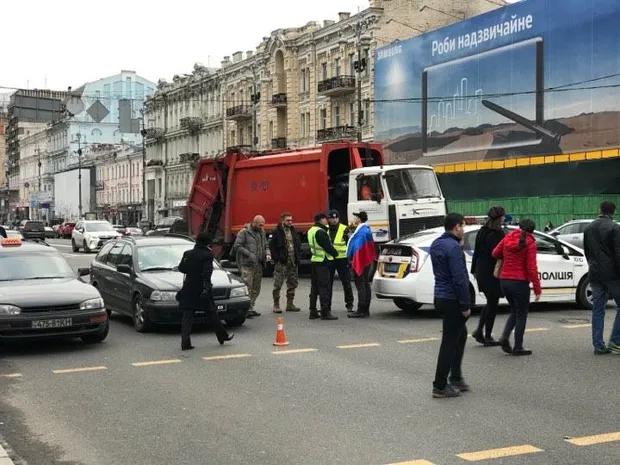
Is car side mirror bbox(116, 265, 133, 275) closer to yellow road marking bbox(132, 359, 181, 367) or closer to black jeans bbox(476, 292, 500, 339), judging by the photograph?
yellow road marking bbox(132, 359, 181, 367)

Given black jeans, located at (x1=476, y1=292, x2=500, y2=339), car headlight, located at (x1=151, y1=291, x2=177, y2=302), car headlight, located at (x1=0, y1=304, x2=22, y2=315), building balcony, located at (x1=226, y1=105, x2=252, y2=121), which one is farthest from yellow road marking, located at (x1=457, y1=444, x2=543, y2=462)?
building balcony, located at (x1=226, y1=105, x2=252, y2=121)

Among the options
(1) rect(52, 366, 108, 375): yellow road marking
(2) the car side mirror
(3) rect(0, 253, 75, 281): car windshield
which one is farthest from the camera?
(2) the car side mirror

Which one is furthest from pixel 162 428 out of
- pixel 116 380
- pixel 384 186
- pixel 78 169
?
pixel 78 169

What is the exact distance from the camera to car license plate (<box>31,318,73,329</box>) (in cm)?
1094

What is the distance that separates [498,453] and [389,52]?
46558 millimetres

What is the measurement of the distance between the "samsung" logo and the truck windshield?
3033cm

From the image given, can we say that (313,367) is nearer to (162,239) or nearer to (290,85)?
(162,239)

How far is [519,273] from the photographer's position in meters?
10.4

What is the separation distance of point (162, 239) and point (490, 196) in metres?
30.7

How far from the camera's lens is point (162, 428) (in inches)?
284

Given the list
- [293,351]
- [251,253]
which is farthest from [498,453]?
[251,253]

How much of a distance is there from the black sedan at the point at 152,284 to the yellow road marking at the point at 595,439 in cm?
726

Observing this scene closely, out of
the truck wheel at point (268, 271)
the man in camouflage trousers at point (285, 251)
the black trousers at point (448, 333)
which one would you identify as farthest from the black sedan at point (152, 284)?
the truck wheel at point (268, 271)

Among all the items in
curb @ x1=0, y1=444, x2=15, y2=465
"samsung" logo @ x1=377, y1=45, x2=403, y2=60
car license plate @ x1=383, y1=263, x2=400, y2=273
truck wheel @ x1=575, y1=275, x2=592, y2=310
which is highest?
"samsung" logo @ x1=377, y1=45, x2=403, y2=60
